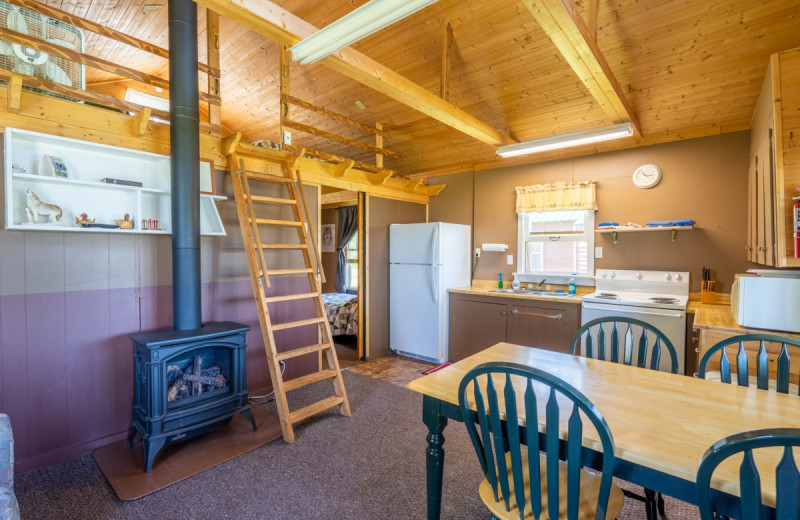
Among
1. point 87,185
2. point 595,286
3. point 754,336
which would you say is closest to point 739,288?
point 754,336

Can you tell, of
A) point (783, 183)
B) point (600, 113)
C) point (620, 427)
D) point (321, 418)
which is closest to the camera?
point (620, 427)

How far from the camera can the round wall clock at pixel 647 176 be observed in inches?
143

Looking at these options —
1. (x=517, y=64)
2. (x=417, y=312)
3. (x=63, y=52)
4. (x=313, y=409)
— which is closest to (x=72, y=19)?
(x=63, y=52)

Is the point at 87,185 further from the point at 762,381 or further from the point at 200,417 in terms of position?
the point at 762,381

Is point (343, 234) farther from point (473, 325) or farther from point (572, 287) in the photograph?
point (572, 287)

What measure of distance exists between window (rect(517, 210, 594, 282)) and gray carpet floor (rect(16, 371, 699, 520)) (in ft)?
7.69

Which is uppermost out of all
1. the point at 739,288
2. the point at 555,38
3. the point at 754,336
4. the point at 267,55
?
the point at 267,55

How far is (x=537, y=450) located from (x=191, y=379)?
89.5 inches

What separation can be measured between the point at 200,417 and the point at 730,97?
4.71m

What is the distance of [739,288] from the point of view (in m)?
2.34

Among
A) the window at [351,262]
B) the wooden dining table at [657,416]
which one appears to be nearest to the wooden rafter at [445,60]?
the wooden dining table at [657,416]

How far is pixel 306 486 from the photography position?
214 cm

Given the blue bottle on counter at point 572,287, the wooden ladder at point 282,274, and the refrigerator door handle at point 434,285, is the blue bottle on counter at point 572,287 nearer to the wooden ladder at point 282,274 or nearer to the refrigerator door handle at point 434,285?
the refrigerator door handle at point 434,285

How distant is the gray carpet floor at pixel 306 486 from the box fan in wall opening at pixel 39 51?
246cm
